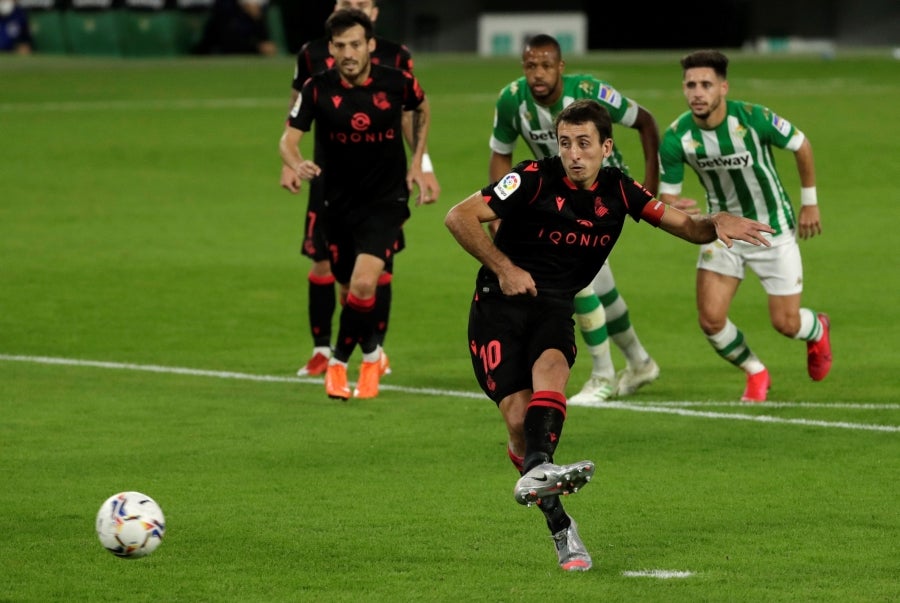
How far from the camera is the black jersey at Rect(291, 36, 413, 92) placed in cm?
1121

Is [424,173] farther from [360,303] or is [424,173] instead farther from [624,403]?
[624,403]

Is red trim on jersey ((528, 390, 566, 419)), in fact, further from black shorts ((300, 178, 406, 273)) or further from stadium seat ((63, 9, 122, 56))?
stadium seat ((63, 9, 122, 56))

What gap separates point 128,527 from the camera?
669 cm

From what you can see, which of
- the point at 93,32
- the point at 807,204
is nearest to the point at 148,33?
the point at 93,32

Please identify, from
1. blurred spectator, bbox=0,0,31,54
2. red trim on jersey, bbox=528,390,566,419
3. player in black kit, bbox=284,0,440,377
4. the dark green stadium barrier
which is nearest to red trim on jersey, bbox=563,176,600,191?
red trim on jersey, bbox=528,390,566,419

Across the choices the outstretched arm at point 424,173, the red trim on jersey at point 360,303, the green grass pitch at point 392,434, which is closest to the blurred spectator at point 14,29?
the green grass pitch at point 392,434

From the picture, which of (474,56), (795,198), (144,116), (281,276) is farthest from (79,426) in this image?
(474,56)

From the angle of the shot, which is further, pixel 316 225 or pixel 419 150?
pixel 316 225

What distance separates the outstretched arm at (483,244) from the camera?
22.8 ft

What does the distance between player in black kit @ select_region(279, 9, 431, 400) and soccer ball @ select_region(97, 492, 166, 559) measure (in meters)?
3.82

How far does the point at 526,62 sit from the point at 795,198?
11785 mm

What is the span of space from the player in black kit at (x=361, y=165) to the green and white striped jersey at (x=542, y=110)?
1.82 ft

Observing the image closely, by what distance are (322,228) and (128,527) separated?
195 inches

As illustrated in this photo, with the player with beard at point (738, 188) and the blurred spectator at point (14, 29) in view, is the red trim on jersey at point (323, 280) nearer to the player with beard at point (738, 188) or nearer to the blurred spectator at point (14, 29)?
the player with beard at point (738, 188)
